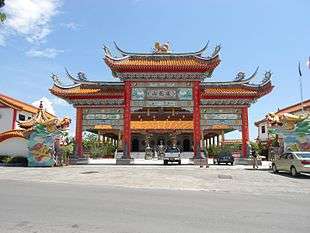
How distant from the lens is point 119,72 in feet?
122

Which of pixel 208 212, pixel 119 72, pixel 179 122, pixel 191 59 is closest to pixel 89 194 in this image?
pixel 208 212

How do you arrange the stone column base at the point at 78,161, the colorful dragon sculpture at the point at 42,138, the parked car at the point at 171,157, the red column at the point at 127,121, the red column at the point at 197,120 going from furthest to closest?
the parked car at the point at 171,157, the stone column base at the point at 78,161, the red column at the point at 127,121, the red column at the point at 197,120, the colorful dragon sculpture at the point at 42,138

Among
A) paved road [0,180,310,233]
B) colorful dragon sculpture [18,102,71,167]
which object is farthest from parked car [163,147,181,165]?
paved road [0,180,310,233]

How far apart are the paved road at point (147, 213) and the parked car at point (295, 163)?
10.1 meters

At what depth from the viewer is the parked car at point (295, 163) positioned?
22578mm

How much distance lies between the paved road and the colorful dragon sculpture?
63.7ft

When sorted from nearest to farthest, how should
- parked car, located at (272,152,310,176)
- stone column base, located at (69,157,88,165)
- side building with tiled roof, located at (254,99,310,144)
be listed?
parked car, located at (272,152,310,176) < stone column base, located at (69,157,88,165) < side building with tiled roof, located at (254,99,310,144)

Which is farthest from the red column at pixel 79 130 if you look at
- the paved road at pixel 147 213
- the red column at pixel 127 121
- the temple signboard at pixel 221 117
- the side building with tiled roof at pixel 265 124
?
the side building with tiled roof at pixel 265 124

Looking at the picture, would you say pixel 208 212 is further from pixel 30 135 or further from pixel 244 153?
pixel 244 153

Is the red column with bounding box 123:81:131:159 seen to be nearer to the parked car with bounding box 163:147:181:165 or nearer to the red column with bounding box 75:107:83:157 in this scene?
the parked car with bounding box 163:147:181:165

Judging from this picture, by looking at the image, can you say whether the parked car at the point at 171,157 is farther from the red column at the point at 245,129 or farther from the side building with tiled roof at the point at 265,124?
the side building with tiled roof at the point at 265,124

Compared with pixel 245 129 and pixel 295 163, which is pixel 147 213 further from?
pixel 245 129

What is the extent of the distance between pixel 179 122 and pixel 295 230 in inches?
1953

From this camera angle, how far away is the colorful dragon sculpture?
32188mm
